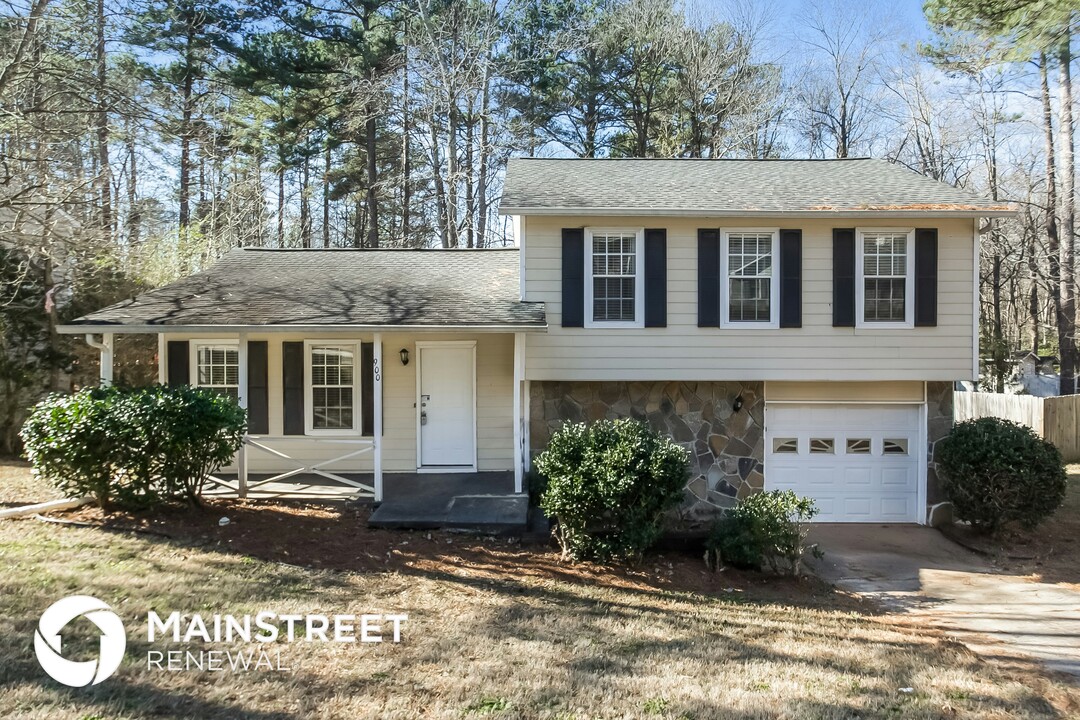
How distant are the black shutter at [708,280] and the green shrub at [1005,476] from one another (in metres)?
3.87

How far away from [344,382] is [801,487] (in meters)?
7.27

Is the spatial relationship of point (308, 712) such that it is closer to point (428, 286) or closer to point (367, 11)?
point (428, 286)

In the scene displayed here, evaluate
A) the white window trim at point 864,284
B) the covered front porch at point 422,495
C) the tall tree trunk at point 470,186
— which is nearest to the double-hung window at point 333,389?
the covered front porch at point 422,495

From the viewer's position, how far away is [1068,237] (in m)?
17.9

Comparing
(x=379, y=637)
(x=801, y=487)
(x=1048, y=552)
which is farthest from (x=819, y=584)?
(x=379, y=637)

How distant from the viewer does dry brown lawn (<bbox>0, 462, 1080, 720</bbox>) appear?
3.95 meters

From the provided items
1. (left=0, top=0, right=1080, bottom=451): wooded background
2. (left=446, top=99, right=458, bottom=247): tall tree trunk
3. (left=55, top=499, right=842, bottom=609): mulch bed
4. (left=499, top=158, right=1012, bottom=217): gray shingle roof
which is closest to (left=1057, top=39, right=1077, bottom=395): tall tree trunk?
(left=0, top=0, right=1080, bottom=451): wooded background

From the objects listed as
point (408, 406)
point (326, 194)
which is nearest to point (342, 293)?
point (408, 406)

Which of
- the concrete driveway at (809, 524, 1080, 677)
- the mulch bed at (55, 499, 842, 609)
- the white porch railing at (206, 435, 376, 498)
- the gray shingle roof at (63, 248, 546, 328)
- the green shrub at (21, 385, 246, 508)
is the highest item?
the gray shingle roof at (63, 248, 546, 328)

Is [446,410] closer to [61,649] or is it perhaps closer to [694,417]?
[694,417]

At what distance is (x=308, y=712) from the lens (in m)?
3.73

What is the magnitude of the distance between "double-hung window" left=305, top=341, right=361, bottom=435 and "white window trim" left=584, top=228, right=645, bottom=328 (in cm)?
368

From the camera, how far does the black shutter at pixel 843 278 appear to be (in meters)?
9.66

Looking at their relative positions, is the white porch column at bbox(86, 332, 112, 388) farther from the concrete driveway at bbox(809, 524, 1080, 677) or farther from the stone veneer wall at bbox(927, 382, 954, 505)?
the stone veneer wall at bbox(927, 382, 954, 505)
